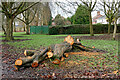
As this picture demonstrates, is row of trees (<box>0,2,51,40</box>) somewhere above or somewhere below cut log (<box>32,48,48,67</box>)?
above

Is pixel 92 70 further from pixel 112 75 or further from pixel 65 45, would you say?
pixel 65 45

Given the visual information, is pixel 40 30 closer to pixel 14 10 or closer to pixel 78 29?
pixel 78 29

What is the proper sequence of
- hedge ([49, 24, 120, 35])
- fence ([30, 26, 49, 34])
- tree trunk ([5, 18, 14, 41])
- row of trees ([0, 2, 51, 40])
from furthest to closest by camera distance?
fence ([30, 26, 49, 34]) → hedge ([49, 24, 120, 35]) → tree trunk ([5, 18, 14, 41]) → row of trees ([0, 2, 51, 40])

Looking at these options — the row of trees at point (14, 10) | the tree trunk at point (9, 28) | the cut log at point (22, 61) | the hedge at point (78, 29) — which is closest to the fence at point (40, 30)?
the hedge at point (78, 29)

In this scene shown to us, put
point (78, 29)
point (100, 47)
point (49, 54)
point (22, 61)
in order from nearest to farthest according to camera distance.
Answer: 1. point (22, 61)
2. point (49, 54)
3. point (100, 47)
4. point (78, 29)

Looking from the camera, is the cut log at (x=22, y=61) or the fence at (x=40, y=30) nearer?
the cut log at (x=22, y=61)

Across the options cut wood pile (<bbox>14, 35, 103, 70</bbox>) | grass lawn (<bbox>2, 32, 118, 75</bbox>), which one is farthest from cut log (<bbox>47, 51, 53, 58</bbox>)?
grass lawn (<bbox>2, 32, 118, 75</bbox>)

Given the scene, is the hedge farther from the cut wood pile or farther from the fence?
the cut wood pile

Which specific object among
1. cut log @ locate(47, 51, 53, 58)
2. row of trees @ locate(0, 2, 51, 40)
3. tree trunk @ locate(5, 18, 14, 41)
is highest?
row of trees @ locate(0, 2, 51, 40)

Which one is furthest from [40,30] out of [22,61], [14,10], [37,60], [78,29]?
[22,61]

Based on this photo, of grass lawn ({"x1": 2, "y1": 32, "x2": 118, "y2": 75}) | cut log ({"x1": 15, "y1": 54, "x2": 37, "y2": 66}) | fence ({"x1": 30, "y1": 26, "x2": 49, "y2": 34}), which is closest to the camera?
cut log ({"x1": 15, "y1": 54, "x2": 37, "y2": 66})

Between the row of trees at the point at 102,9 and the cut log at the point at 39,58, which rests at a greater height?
the row of trees at the point at 102,9

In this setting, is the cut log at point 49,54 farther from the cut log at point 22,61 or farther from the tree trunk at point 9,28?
the tree trunk at point 9,28

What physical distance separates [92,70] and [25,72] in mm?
1967
